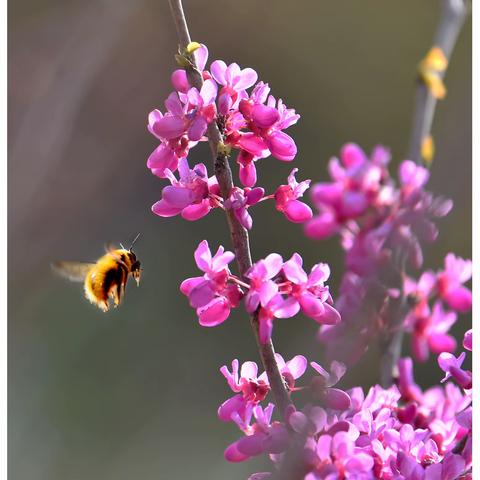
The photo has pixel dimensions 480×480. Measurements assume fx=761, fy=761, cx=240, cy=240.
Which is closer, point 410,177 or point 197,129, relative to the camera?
point 197,129

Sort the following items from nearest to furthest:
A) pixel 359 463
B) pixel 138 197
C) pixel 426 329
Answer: pixel 359 463 < pixel 426 329 < pixel 138 197

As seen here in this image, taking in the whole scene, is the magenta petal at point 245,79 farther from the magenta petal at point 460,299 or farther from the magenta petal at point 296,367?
the magenta petal at point 460,299

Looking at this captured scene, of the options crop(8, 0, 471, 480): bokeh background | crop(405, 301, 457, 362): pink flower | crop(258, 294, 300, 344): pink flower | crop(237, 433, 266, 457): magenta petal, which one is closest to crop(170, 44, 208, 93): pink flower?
crop(258, 294, 300, 344): pink flower

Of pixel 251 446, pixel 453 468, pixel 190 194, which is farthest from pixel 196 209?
pixel 453 468

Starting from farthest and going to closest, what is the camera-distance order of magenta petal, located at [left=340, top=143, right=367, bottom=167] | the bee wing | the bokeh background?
the bokeh background < the bee wing < magenta petal, located at [left=340, top=143, right=367, bottom=167]

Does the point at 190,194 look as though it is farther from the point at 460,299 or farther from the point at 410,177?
the point at 460,299

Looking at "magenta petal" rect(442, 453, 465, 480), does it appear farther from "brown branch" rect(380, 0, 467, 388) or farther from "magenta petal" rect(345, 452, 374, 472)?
"brown branch" rect(380, 0, 467, 388)
